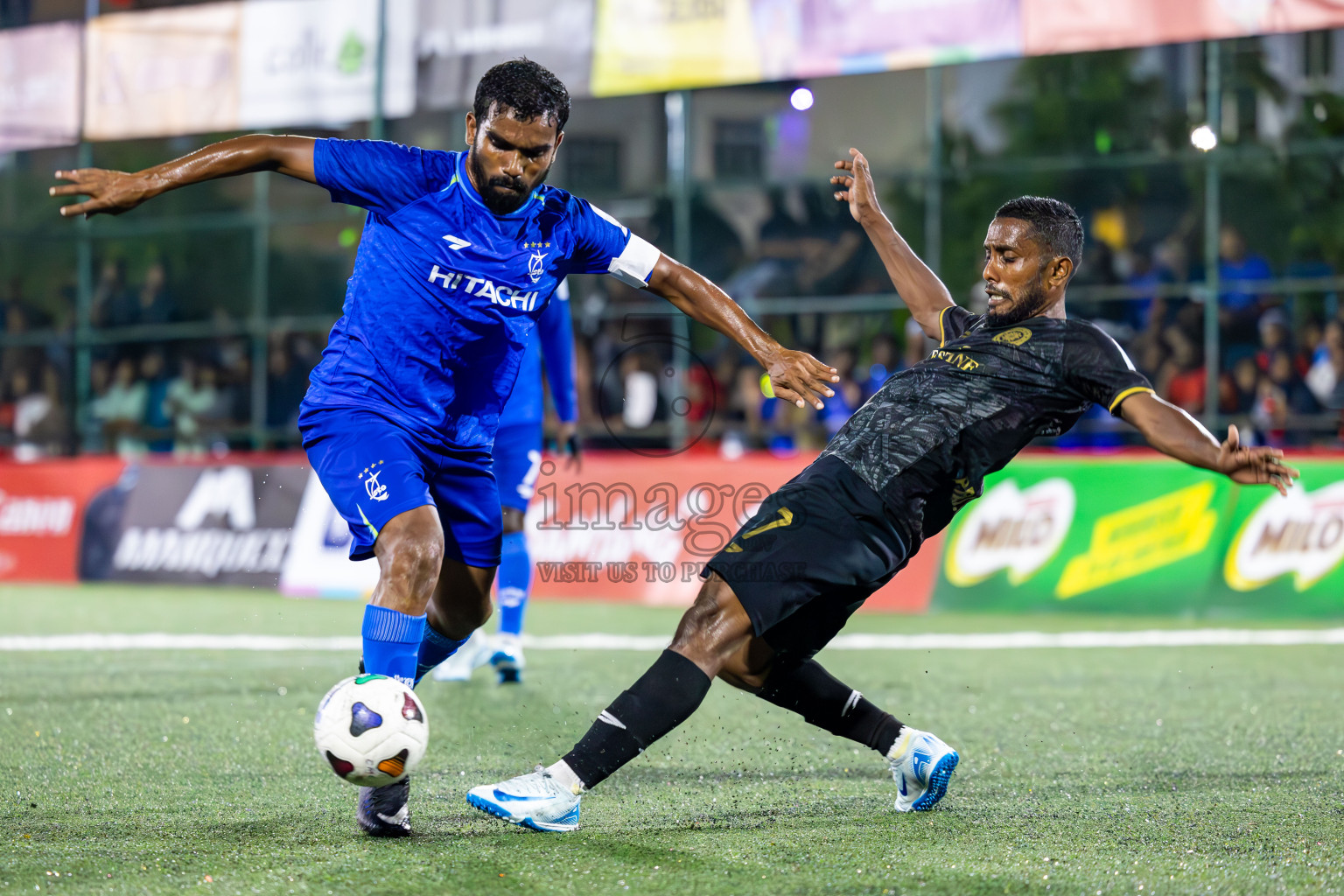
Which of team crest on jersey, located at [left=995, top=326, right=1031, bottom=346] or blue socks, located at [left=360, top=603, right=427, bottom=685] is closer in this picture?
blue socks, located at [left=360, top=603, right=427, bottom=685]

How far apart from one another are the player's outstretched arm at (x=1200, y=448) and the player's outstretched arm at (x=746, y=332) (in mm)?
844

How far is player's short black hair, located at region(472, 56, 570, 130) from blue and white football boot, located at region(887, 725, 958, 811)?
2.12 m

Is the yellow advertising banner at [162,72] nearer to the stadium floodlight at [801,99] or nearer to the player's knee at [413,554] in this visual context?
the stadium floodlight at [801,99]

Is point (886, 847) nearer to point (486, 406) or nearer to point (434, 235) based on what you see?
point (486, 406)

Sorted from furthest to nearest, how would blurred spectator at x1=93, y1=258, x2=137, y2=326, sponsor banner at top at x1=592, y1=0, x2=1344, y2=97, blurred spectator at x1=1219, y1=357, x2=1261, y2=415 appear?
blurred spectator at x1=93, y1=258, x2=137, y2=326
blurred spectator at x1=1219, y1=357, x2=1261, y2=415
sponsor banner at top at x1=592, y1=0, x2=1344, y2=97

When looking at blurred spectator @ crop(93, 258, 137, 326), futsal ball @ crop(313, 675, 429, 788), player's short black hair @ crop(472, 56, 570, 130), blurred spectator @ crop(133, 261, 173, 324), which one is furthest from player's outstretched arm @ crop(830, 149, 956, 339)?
blurred spectator @ crop(93, 258, 137, 326)

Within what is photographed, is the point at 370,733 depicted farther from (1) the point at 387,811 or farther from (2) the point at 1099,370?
(2) the point at 1099,370

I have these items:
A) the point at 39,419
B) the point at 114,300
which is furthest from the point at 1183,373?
the point at 114,300

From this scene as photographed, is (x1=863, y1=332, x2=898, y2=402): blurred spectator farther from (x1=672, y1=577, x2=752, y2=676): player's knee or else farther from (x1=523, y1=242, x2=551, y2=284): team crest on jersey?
(x1=672, y1=577, x2=752, y2=676): player's knee

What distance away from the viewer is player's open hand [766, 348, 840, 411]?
4469 millimetres

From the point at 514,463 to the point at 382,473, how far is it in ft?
11.7

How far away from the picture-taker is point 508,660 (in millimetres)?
7715

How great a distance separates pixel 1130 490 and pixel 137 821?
927 cm

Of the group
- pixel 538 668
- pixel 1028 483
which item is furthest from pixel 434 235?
pixel 1028 483
